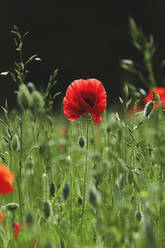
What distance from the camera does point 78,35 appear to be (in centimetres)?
763

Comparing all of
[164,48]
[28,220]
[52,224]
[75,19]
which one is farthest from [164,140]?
[75,19]

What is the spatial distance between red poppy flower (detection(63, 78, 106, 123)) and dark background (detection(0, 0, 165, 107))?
5823 mm

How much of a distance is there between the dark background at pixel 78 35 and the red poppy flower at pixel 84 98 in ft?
19.1

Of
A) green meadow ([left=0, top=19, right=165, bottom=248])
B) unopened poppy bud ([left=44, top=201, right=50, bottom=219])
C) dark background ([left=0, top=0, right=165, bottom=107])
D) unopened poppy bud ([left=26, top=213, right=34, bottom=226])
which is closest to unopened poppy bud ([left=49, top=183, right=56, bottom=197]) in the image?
green meadow ([left=0, top=19, right=165, bottom=248])

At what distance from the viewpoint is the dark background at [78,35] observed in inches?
285

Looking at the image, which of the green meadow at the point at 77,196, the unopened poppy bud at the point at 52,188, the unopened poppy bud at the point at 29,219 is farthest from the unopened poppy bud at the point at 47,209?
the unopened poppy bud at the point at 52,188

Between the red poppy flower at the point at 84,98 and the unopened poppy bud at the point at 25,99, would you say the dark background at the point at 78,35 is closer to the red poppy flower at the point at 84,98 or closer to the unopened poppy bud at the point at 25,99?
the red poppy flower at the point at 84,98

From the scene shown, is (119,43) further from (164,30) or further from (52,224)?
(52,224)

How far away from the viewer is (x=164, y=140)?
36.4 inches

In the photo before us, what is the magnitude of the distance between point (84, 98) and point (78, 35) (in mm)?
6628

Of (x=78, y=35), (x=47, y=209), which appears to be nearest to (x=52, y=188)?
→ (x=47, y=209)

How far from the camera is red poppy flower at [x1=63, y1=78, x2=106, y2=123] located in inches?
43.9

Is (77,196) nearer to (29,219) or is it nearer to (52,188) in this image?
(52,188)

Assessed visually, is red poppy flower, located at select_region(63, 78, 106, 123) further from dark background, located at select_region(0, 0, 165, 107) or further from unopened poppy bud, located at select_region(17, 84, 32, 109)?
dark background, located at select_region(0, 0, 165, 107)
